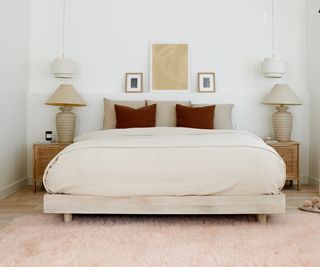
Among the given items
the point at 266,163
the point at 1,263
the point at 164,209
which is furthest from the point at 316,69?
the point at 1,263

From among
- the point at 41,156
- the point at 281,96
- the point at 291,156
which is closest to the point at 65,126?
the point at 41,156

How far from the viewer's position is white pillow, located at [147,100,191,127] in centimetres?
466

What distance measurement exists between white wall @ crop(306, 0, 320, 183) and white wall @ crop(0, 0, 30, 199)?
331 centimetres

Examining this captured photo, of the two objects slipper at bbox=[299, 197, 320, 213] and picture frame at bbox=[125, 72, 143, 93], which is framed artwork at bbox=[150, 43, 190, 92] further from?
slipper at bbox=[299, 197, 320, 213]

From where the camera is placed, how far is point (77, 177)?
118 inches

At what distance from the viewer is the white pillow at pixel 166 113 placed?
4656 mm

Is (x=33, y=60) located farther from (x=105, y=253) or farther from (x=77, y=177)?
(x=105, y=253)

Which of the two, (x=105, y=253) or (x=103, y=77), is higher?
(x=103, y=77)

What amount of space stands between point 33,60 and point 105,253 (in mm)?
3309

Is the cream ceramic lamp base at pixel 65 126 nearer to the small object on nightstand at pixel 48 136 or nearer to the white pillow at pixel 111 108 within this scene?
the small object on nightstand at pixel 48 136

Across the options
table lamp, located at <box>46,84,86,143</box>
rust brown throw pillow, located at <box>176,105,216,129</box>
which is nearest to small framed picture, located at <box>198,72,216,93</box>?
rust brown throw pillow, located at <box>176,105,216,129</box>

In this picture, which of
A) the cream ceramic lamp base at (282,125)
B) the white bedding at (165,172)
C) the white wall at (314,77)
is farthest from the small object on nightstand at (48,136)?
the white wall at (314,77)

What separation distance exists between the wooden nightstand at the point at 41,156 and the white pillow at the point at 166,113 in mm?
1123

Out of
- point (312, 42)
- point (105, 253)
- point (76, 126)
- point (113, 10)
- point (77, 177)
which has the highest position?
point (113, 10)
